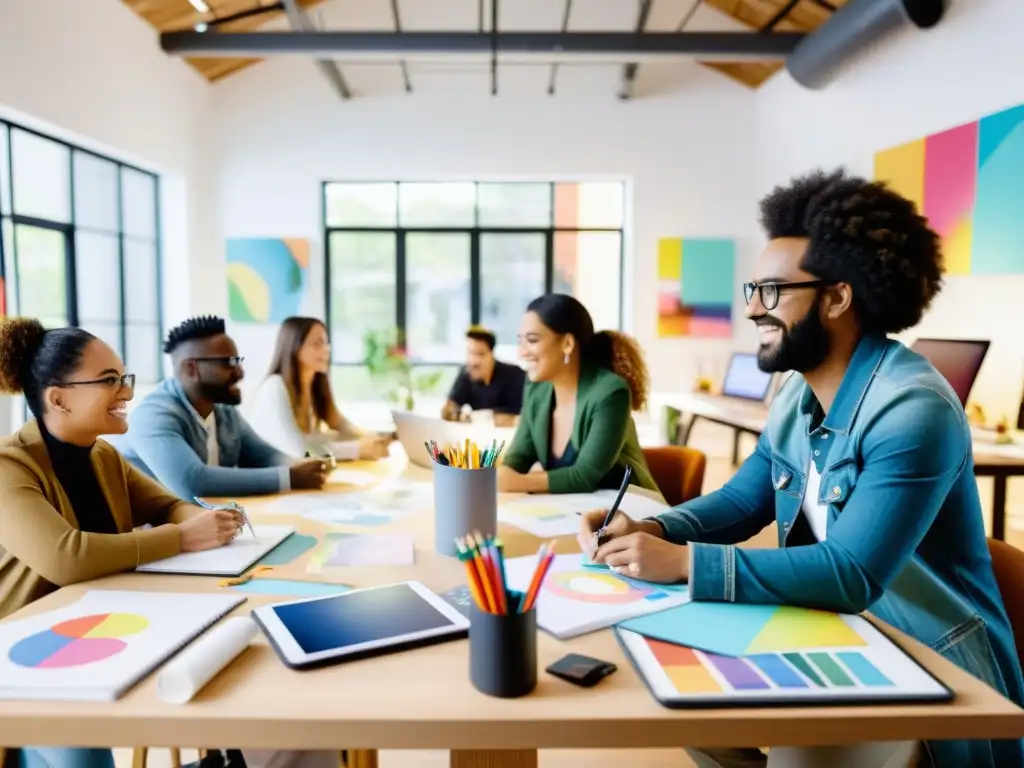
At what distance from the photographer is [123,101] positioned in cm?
577

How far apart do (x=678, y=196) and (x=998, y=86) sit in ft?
11.9

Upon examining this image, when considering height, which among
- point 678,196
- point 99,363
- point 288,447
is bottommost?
point 288,447

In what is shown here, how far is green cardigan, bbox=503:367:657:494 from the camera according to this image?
7.14 feet

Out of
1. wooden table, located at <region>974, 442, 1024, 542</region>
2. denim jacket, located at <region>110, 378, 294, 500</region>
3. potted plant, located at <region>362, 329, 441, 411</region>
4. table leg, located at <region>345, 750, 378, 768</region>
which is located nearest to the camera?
table leg, located at <region>345, 750, 378, 768</region>

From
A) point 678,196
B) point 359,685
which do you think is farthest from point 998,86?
point 359,685

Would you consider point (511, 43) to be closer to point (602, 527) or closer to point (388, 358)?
point (388, 358)

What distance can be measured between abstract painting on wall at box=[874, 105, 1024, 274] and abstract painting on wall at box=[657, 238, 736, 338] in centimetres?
272

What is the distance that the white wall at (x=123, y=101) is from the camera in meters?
4.54

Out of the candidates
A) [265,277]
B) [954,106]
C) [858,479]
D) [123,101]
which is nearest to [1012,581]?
[858,479]

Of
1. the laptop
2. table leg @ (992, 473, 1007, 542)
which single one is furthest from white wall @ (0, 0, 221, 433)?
table leg @ (992, 473, 1007, 542)

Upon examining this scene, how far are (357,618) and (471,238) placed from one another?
712 cm

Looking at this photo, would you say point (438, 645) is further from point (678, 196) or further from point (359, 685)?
point (678, 196)

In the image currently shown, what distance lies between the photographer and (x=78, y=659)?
0.98 meters

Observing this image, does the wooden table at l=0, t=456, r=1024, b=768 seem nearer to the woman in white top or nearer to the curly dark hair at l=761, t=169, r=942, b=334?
the curly dark hair at l=761, t=169, r=942, b=334
